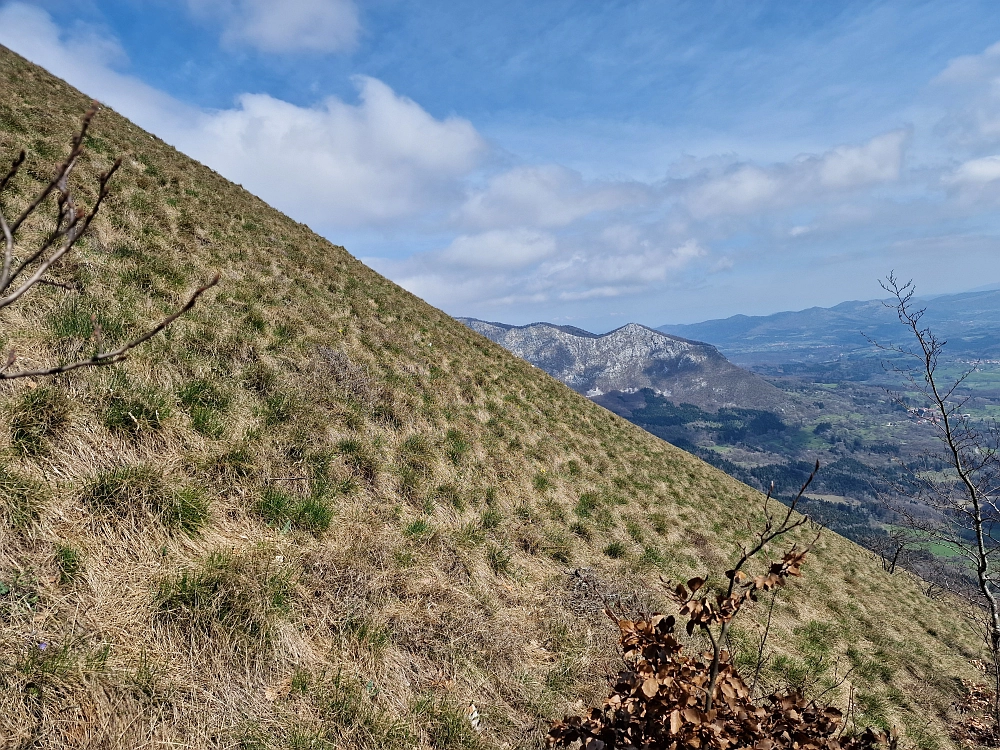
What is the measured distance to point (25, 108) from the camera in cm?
1534

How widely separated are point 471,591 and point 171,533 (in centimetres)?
421

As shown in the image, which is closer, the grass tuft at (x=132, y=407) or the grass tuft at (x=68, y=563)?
the grass tuft at (x=68, y=563)

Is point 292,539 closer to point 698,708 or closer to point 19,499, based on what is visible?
point 19,499

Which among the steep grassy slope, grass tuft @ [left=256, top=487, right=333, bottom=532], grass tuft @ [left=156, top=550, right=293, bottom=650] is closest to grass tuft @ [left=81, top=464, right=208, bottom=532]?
the steep grassy slope

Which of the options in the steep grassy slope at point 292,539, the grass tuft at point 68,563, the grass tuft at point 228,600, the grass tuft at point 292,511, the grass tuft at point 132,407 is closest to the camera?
the steep grassy slope at point 292,539

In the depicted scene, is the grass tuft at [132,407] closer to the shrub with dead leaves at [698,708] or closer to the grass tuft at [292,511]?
the grass tuft at [292,511]

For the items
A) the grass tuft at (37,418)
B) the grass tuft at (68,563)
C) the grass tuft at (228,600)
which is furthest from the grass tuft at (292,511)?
the grass tuft at (37,418)

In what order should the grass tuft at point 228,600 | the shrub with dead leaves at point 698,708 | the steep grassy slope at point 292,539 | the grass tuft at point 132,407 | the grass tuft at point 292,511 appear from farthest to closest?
the grass tuft at point 292,511, the grass tuft at point 132,407, the grass tuft at point 228,600, the steep grassy slope at point 292,539, the shrub with dead leaves at point 698,708

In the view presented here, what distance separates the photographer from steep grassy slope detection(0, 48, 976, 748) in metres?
4.83

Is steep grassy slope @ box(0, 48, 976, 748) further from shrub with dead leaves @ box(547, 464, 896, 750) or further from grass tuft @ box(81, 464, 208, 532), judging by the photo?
shrub with dead leaves @ box(547, 464, 896, 750)

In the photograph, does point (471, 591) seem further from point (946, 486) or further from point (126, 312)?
point (946, 486)

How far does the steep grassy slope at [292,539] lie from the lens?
4828mm

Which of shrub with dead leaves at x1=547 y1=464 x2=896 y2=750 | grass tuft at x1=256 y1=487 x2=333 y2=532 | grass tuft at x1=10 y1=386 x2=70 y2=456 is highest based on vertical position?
grass tuft at x1=10 y1=386 x2=70 y2=456

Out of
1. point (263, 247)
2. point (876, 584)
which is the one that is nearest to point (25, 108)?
point (263, 247)
